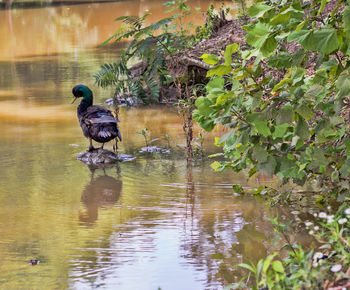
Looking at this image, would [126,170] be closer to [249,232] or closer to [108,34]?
[249,232]

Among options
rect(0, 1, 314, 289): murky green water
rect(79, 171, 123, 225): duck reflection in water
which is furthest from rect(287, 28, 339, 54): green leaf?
rect(79, 171, 123, 225): duck reflection in water

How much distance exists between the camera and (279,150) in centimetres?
482

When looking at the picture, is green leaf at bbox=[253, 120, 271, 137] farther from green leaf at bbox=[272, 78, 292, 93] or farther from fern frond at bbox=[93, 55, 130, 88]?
fern frond at bbox=[93, 55, 130, 88]

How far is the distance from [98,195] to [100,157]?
1067 millimetres

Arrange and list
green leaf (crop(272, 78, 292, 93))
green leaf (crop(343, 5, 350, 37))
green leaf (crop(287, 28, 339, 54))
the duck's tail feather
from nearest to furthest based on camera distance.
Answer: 1. green leaf (crop(343, 5, 350, 37))
2. green leaf (crop(287, 28, 339, 54))
3. green leaf (crop(272, 78, 292, 93))
4. the duck's tail feather

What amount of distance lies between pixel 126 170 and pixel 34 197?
1131 millimetres

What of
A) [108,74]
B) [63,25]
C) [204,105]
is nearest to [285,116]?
[204,105]

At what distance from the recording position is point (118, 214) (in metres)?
5.40

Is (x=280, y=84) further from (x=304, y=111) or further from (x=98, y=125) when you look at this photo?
(x=98, y=125)

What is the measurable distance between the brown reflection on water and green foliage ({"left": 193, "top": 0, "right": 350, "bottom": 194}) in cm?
1077

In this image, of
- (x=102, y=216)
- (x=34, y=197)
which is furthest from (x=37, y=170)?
(x=102, y=216)

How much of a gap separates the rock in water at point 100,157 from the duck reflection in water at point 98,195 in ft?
1.24

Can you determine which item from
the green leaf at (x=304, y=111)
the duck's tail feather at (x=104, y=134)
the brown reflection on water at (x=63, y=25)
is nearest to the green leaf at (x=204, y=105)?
the green leaf at (x=304, y=111)

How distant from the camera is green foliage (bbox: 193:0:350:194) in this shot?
352 centimetres
